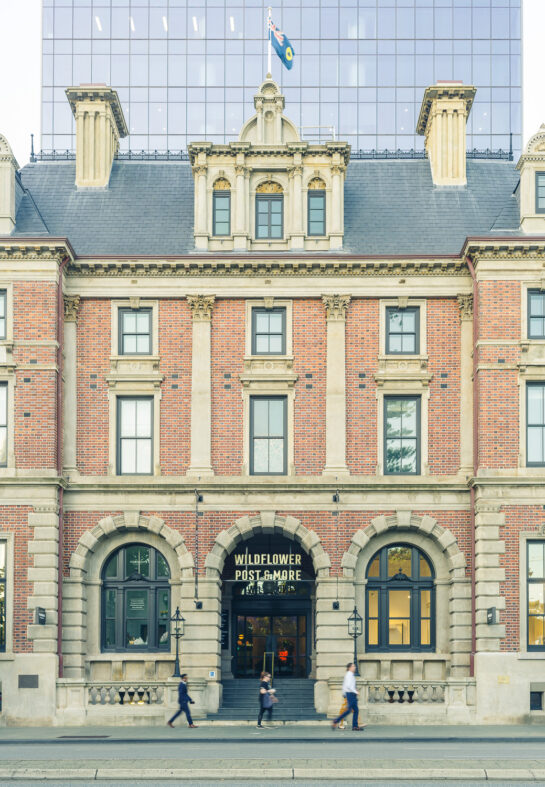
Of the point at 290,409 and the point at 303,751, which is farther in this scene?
the point at 290,409

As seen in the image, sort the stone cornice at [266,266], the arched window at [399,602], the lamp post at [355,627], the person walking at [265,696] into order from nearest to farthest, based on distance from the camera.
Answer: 1. the person walking at [265,696]
2. the lamp post at [355,627]
3. the arched window at [399,602]
4. the stone cornice at [266,266]

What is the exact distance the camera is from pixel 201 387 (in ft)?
128

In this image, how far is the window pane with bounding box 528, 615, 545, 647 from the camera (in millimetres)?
36906

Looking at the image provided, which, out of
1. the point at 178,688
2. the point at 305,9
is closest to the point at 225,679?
the point at 178,688

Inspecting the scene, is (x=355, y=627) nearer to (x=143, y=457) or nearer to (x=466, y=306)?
(x=143, y=457)

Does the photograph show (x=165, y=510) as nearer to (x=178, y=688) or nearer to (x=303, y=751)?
(x=178, y=688)

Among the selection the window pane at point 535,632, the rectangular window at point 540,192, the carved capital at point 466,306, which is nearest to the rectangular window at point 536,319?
the carved capital at point 466,306

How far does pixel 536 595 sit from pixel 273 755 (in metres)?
12.2

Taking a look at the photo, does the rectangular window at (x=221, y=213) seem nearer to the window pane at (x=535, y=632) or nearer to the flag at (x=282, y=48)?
the flag at (x=282, y=48)

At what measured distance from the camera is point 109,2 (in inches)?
3506

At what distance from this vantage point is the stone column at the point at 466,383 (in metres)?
38.7

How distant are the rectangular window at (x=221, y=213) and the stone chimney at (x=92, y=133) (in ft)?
15.9

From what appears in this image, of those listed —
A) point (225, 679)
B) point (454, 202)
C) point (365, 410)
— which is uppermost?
point (454, 202)

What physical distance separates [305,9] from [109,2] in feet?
44.2
